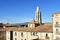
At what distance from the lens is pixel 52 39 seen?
5944 centimetres

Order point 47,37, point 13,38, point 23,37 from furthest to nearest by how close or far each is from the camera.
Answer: point 13,38
point 23,37
point 47,37

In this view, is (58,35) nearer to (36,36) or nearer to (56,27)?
(56,27)

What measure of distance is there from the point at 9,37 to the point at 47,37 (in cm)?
2368

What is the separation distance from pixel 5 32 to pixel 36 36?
25.7 metres

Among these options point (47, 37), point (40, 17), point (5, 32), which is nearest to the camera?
point (47, 37)

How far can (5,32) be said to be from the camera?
280 ft

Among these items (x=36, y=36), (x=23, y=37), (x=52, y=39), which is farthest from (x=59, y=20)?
(x=23, y=37)

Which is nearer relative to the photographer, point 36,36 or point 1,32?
point 36,36

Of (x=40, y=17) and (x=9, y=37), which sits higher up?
(x=40, y=17)

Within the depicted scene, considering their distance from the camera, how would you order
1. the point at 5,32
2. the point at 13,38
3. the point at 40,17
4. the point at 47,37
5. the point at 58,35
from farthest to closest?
the point at 40,17
the point at 5,32
the point at 13,38
the point at 47,37
the point at 58,35

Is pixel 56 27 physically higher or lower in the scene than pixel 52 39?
higher

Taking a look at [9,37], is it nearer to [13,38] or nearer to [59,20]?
[13,38]

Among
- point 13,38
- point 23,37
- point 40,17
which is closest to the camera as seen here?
point 23,37

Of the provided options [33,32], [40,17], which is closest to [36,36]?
[33,32]
